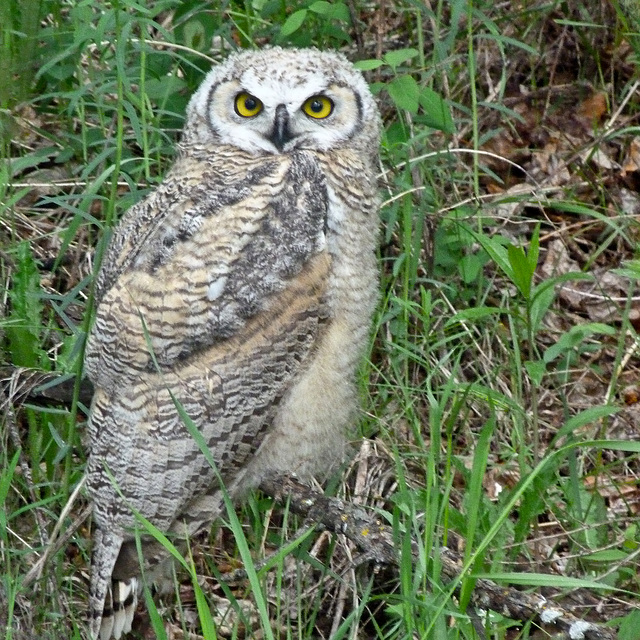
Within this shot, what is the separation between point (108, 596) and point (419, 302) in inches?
70.5

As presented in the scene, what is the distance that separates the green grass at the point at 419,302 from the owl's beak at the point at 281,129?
0.42 metres

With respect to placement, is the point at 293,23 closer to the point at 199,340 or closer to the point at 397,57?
the point at 397,57

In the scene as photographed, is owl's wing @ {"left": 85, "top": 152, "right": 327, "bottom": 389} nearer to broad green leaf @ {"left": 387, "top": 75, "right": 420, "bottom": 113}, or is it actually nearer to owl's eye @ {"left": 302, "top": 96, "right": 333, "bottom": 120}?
owl's eye @ {"left": 302, "top": 96, "right": 333, "bottom": 120}

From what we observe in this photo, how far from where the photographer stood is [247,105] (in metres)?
3.53

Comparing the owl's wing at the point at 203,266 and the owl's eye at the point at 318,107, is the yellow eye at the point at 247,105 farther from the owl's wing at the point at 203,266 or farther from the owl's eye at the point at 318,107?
the owl's wing at the point at 203,266

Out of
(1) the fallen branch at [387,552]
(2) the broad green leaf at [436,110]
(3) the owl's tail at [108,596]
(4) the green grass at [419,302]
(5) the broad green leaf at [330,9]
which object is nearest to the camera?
(1) the fallen branch at [387,552]

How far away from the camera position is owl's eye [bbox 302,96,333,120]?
11.5 ft

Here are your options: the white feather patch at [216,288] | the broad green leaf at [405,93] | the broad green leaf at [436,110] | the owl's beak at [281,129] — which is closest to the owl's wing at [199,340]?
the white feather patch at [216,288]

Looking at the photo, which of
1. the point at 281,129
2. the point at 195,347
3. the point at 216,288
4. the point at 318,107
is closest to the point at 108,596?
the point at 195,347

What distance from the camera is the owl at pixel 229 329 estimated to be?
3.08 meters

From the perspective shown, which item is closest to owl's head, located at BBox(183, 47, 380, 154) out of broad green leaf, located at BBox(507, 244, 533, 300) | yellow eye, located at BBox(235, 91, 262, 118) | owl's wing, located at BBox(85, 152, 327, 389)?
yellow eye, located at BBox(235, 91, 262, 118)

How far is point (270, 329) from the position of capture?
10.4 ft

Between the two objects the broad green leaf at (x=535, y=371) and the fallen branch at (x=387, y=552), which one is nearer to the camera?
the fallen branch at (x=387, y=552)

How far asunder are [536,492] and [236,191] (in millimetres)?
1321
